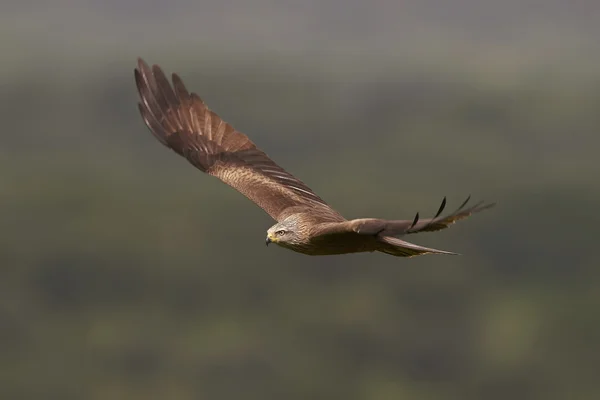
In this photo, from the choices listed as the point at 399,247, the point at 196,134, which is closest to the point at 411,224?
the point at 399,247

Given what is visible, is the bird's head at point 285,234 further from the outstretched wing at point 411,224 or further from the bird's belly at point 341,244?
the outstretched wing at point 411,224

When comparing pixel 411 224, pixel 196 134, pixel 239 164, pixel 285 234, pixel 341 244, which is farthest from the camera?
pixel 196 134

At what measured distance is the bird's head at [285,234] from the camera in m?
20.3

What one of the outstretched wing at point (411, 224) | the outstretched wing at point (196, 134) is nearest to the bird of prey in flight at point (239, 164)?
the outstretched wing at point (196, 134)

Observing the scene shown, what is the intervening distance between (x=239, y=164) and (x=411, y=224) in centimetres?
777

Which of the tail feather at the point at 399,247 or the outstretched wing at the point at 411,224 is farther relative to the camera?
the tail feather at the point at 399,247

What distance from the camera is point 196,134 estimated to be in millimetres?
25391

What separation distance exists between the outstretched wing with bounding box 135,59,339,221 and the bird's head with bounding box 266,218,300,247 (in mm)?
3484

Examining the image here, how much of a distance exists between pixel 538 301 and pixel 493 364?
17934mm

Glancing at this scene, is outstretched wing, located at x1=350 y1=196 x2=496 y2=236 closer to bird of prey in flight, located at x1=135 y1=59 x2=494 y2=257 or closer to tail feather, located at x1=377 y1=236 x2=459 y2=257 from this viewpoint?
tail feather, located at x1=377 y1=236 x2=459 y2=257

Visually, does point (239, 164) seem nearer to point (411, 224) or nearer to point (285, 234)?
point (285, 234)

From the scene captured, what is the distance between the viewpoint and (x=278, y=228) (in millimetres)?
20578

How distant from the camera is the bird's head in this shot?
66.6 ft

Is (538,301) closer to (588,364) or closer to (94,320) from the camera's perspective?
(588,364)
